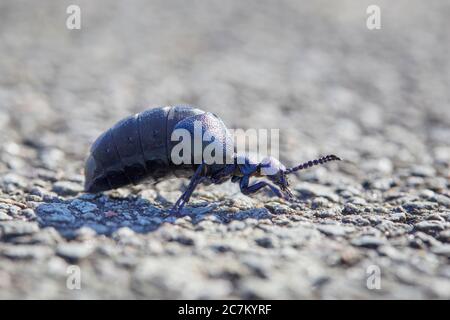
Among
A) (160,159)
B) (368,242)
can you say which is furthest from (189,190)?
(368,242)

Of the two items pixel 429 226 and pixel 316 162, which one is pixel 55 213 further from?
pixel 429 226

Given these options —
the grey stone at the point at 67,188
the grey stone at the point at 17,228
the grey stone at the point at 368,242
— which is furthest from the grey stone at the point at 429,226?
the grey stone at the point at 67,188

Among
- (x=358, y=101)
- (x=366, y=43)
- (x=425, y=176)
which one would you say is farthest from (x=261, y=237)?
(x=366, y=43)

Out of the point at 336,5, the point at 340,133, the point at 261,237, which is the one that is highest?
the point at 336,5

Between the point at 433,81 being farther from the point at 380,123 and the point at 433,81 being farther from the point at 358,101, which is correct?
the point at 380,123

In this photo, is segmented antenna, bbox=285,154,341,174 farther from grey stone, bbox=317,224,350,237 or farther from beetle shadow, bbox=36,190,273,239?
grey stone, bbox=317,224,350,237

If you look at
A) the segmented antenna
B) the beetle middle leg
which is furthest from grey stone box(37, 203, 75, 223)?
the segmented antenna

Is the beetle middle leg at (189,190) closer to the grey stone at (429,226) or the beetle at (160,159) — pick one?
the beetle at (160,159)

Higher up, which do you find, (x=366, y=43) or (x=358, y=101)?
(x=366, y=43)
